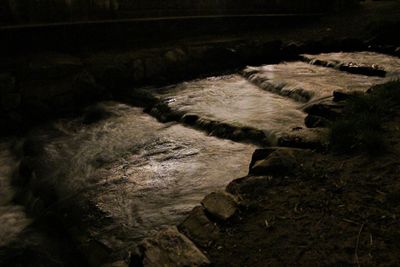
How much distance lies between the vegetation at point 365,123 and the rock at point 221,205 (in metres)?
1.45

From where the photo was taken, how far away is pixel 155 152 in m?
6.27

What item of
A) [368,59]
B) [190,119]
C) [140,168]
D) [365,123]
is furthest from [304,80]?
[140,168]

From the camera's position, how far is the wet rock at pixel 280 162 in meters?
3.95

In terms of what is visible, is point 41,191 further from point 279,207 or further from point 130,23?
point 130,23

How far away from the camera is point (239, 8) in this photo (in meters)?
14.2

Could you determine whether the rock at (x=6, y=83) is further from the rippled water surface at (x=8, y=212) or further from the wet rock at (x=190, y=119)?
the wet rock at (x=190, y=119)

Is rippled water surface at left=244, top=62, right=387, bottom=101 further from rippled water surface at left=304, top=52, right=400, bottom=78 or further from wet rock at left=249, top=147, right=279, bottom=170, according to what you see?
wet rock at left=249, top=147, right=279, bottom=170

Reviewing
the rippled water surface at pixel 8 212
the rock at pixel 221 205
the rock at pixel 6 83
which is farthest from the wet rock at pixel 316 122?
the rock at pixel 6 83

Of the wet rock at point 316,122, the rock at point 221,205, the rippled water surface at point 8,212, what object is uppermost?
the wet rock at point 316,122

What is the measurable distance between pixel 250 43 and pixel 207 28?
93.5 inches

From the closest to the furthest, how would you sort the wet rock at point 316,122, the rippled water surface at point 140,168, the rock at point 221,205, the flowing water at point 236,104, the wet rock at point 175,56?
the rock at point 221,205 → the rippled water surface at point 140,168 → the wet rock at point 316,122 → the flowing water at point 236,104 → the wet rock at point 175,56

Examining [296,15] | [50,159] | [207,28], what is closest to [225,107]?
[50,159]

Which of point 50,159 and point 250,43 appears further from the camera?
point 250,43

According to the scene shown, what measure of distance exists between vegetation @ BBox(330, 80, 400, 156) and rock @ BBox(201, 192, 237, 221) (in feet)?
4.74
